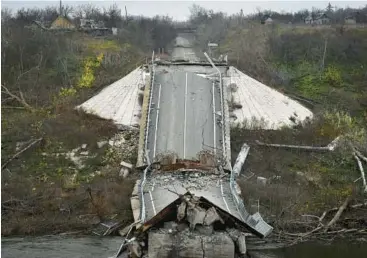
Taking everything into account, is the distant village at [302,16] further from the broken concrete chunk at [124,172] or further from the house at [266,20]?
the broken concrete chunk at [124,172]

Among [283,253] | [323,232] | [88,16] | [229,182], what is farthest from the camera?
[88,16]

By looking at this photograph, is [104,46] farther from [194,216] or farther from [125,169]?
[194,216]

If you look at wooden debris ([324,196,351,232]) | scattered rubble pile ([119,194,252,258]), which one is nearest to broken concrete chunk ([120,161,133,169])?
scattered rubble pile ([119,194,252,258])

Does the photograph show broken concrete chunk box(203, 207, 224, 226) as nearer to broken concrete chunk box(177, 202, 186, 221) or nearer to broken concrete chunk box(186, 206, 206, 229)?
broken concrete chunk box(186, 206, 206, 229)

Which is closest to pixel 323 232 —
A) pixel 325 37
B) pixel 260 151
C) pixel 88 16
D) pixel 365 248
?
pixel 365 248

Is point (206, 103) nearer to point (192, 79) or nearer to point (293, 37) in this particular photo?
point (192, 79)

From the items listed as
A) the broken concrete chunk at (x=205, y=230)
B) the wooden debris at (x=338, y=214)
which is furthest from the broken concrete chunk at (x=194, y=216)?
the wooden debris at (x=338, y=214)
